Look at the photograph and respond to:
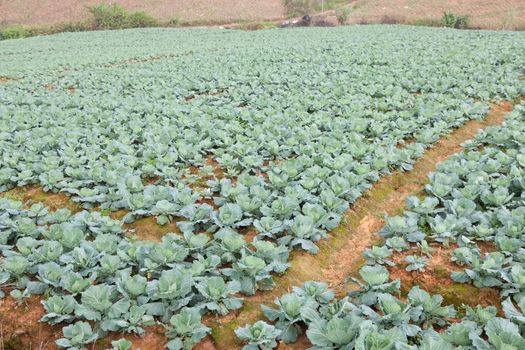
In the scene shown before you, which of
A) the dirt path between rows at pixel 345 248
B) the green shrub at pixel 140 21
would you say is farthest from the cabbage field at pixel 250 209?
→ the green shrub at pixel 140 21

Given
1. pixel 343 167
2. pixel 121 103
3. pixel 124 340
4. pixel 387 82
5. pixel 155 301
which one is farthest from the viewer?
pixel 387 82

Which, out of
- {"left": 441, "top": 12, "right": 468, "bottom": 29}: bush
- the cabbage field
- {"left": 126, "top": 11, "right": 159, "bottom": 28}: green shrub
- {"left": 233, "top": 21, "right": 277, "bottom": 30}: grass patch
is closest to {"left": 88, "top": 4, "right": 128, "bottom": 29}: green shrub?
{"left": 126, "top": 11, "right": 159, "bottom": 28}: green shrub

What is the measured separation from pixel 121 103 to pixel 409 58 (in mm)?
13224

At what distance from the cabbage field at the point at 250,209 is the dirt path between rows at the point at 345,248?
0.42 feet

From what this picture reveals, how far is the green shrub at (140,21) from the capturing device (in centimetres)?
5939

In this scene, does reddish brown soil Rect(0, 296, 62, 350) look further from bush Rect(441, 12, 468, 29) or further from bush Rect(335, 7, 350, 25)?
bush Rect(335, 7, 350, 25)

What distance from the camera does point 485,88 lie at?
563 inches

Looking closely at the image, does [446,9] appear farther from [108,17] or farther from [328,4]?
[108,17]

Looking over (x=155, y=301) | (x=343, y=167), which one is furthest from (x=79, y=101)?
(x=155, y=301)

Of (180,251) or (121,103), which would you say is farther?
(121,103)

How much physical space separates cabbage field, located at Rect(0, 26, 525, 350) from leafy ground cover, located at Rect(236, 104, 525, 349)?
23 mm

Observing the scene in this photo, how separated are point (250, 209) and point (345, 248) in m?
1.56

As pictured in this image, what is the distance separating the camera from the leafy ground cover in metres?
4.10

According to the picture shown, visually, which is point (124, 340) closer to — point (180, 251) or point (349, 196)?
point (180, 251)
